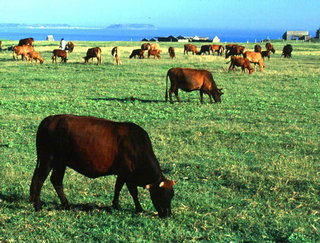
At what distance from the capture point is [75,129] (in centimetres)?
582

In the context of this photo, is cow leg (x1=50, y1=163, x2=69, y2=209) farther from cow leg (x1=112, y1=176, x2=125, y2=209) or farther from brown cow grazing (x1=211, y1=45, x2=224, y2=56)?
brown cow grazing (x1=211, y1=45, x2=224, y2=56)

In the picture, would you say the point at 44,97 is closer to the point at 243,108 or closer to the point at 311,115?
the point at 243,108

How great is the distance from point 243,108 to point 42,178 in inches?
381

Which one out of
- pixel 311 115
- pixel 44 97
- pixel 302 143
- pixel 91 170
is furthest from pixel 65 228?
pixel 44 97

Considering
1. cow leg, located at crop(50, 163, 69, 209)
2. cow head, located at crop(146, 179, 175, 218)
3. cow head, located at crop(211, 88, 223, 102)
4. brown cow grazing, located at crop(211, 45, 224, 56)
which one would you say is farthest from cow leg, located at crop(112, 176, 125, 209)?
brown cow grazing, located at crop(211, 45, 224, 56)

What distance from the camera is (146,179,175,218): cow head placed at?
18.8 feet

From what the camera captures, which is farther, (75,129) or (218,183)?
(218,183)

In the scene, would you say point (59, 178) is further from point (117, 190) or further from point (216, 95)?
point (216, 95)

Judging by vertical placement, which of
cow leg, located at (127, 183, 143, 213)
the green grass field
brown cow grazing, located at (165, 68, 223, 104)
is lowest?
the green grass field

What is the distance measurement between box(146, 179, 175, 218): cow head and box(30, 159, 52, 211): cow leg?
4.45 ft

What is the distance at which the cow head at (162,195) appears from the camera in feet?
18.8

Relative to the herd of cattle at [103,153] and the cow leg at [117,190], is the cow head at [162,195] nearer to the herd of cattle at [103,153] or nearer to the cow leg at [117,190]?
the herd of cattle at [103,153]

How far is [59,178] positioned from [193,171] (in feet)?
9.02

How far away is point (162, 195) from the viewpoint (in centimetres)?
574
